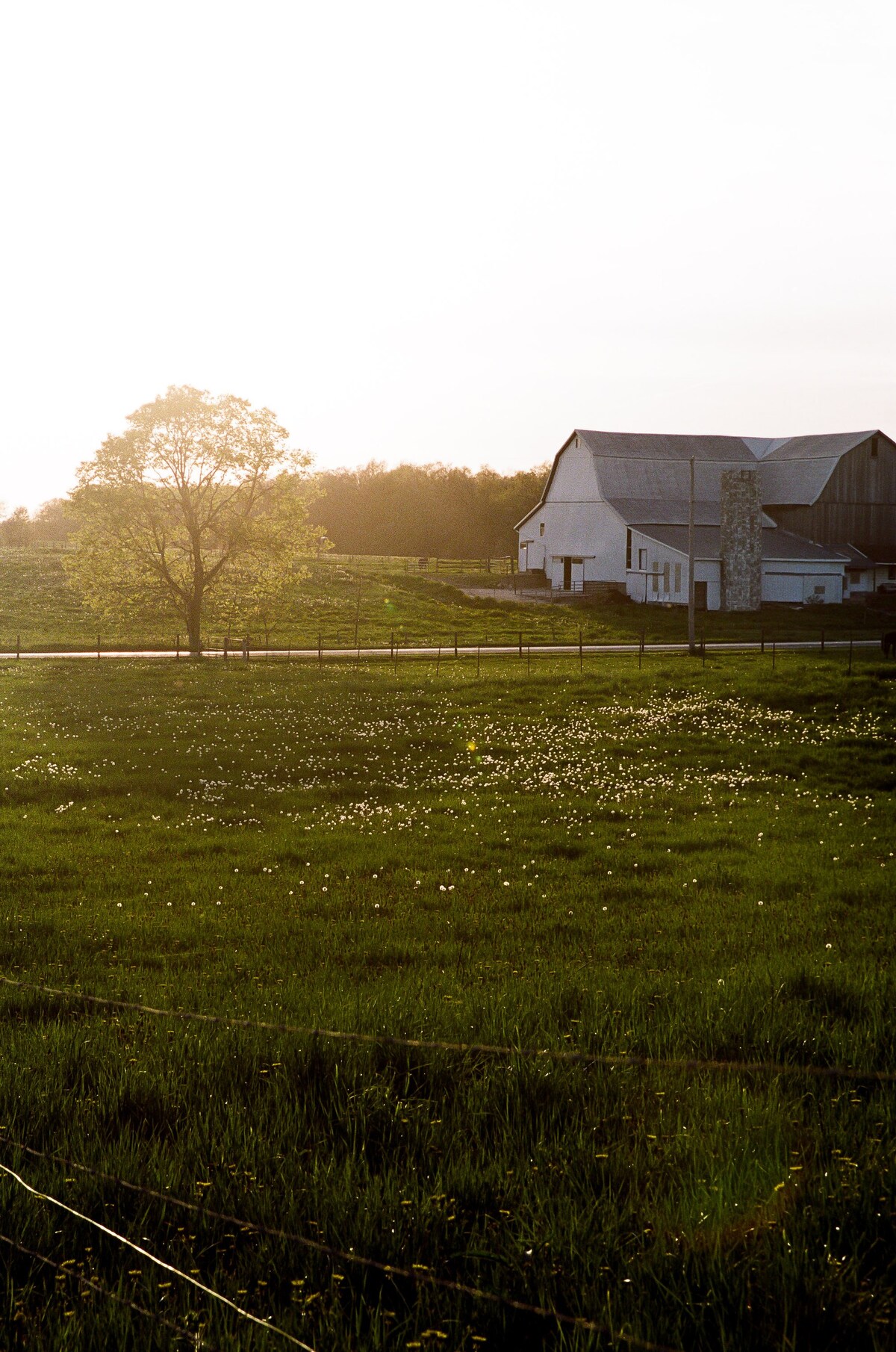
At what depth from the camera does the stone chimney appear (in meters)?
84.5

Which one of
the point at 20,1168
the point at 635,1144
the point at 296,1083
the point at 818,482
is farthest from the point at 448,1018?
the point at 818,482

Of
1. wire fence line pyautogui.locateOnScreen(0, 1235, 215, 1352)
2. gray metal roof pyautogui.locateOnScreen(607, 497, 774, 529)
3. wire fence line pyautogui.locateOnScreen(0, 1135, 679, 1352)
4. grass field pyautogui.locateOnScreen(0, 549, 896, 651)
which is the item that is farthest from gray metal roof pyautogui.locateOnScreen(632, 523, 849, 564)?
wire fence line pyautogui.locateOnScreen(0, 1235, 215, 1352)

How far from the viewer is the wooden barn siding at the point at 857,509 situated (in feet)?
311

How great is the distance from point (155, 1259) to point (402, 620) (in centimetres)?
7262

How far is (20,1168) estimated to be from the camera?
5.29 meters

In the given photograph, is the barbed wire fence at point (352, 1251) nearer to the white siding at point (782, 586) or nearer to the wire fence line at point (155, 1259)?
the wire fence line at point (155, 1259)

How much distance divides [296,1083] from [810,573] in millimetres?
85117

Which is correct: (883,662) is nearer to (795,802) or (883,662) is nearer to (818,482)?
(795,802)

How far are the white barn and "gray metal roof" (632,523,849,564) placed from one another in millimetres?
115

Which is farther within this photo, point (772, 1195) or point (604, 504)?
point (604, 504)

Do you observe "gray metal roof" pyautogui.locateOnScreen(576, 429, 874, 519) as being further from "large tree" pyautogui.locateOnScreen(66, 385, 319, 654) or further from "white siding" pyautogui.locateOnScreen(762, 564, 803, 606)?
"large tree" pyautogui.locateOnScreen(66, 385, 319, 654)

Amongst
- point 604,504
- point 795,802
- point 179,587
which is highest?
point 604,504

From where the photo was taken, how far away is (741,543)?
8488 cm

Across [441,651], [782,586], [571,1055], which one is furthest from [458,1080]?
[782,586]
